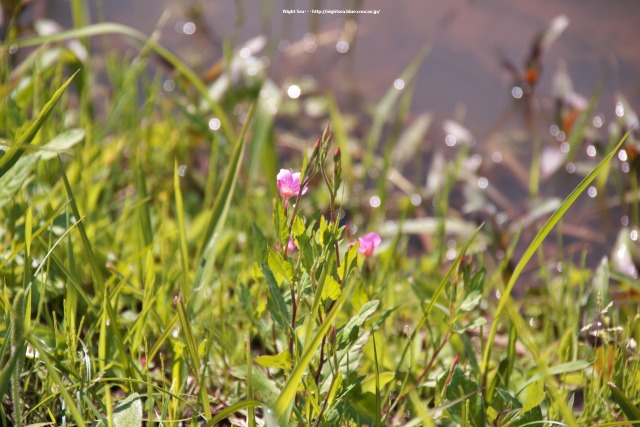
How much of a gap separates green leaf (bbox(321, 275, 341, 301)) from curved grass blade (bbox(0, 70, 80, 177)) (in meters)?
0.42

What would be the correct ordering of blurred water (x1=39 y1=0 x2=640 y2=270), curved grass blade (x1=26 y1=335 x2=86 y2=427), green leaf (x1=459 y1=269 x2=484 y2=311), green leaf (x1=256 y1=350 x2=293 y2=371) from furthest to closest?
blurred water (x1=39 y1=0 x2=640 y2=270)
green leaf (x1=459 y1=269 x2=484 y2=311)
green leaf (x1=256 y1=350 x2=293 y2=371)
curved grass blade (x1=26 y1=335 x2=86 y2=427)

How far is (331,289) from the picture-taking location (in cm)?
79

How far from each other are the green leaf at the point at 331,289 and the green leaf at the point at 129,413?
272mm

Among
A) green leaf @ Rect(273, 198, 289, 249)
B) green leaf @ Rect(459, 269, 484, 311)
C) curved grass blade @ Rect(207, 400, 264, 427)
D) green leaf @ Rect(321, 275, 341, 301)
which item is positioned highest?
green leaf @ Rect(273, 198, 289, 249)

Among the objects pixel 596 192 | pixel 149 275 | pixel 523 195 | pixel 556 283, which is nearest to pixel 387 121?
pixel 523 195

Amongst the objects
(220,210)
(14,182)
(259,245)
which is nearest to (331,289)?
(259,245)

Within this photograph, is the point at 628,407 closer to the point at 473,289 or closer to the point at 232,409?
the point at 473,289

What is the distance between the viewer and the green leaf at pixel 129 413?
82cm

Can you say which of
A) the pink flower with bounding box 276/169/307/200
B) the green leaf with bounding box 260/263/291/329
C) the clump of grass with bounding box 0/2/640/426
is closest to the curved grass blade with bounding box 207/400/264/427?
the clump of grass with bounding box 0/2/640/426

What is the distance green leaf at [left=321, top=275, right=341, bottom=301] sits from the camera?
780mm

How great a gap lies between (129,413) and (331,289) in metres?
0.30

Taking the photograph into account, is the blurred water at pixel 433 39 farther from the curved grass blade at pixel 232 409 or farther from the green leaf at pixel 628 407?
the curved grass blade at pixel 232 409

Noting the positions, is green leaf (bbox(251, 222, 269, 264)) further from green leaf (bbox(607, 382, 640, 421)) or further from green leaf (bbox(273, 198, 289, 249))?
green leaf (bbox(607, 382, 640, 421))

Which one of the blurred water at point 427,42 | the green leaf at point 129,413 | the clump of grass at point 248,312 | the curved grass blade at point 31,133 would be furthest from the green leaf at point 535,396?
the blurred water at point 427,42
